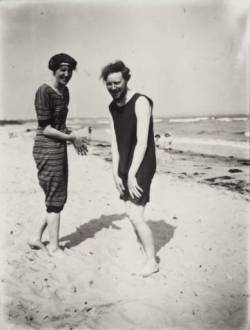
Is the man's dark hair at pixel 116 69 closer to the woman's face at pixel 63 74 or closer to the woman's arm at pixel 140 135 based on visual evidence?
the woman's arm at pixel 140 135

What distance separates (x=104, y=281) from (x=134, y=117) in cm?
134

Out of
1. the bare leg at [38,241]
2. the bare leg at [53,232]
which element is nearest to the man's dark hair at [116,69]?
the bare leg at [53,232]

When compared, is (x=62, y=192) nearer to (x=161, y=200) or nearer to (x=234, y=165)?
(x=161, y=200)

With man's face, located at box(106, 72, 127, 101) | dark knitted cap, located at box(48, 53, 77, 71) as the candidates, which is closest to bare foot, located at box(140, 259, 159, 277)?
man's face, located at box(106, 72, 127, 101)

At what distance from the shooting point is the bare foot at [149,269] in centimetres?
334

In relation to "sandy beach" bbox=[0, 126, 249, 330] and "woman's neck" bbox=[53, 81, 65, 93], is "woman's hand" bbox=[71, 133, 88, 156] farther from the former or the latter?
"sandy beach" bbox=[0, 126, 249, 330]

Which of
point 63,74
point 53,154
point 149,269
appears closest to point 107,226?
point 149,269

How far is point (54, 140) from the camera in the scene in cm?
→ 348

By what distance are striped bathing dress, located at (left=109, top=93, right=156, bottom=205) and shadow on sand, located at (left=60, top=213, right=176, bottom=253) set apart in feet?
3.55

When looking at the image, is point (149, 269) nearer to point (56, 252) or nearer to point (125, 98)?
point (56, 252)

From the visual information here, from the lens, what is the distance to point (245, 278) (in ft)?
11.5

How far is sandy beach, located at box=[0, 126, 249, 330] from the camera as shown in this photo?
273cm

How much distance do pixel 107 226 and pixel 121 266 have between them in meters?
1.16

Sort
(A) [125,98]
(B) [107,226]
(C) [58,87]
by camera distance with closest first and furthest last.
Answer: (A) [125,98] < (C) [58,87] < (B) [107,226]
